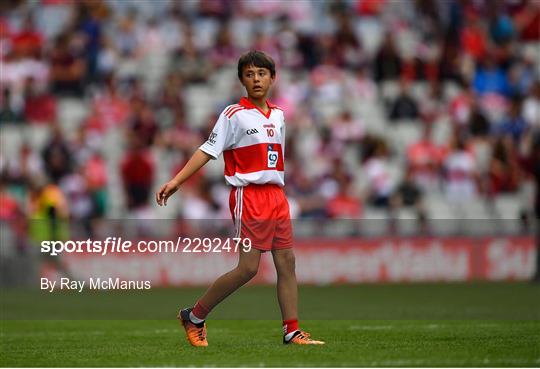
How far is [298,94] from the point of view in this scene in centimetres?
2483

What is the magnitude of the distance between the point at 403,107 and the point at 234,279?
50.5 feet

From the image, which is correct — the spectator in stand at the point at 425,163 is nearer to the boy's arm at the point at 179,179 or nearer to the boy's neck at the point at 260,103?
the boy's neck at the point at 260,103

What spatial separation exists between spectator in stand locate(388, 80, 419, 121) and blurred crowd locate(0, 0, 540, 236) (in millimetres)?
24

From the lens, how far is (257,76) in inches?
384

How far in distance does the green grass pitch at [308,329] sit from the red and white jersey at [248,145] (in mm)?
1272

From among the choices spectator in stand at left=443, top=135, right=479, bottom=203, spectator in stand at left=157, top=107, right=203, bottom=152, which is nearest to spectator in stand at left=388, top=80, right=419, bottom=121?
spectator in stand at left=443, top=135, right=479, bottom=203

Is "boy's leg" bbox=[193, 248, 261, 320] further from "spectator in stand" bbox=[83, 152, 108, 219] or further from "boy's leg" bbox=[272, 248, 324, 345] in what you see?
"spectator in stand" bbox=[83, 152, 108, 219]

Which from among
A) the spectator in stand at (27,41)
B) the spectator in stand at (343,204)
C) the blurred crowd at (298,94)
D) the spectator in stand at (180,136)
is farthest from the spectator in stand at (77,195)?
the spectator in stand at (343,204)

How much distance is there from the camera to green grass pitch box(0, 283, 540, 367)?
8.94 metres

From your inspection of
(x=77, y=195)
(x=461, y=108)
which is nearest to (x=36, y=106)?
(x=77, y=195)

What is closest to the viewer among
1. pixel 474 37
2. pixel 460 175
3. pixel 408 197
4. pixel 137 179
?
pixel 137 179

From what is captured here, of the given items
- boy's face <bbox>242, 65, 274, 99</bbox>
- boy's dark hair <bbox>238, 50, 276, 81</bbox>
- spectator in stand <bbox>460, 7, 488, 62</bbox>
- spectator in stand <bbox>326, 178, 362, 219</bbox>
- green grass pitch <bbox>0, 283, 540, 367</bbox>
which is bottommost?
green grass pitch <bbox>0, 283, 540, 367</bbox>

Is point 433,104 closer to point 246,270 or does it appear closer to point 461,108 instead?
point 461,108

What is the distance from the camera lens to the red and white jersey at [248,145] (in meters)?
9.72
